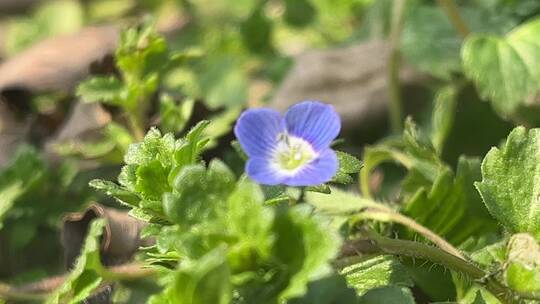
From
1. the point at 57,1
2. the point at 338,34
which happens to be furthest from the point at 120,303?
the point at 57,1

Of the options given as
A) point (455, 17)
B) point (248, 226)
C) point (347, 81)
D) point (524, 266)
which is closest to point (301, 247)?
point (248, 226)

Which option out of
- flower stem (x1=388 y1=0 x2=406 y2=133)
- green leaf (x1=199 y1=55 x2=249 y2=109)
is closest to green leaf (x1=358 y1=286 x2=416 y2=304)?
flower stem (x1=388 y1=0 x2=406 y2=133)

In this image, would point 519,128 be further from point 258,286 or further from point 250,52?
point 250,52

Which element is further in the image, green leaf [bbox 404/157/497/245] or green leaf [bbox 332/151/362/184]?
green leaf [bbox 404/157/497/245]

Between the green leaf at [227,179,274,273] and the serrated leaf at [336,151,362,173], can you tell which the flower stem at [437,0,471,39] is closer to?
the serrated leaf at [336,151,362,173]

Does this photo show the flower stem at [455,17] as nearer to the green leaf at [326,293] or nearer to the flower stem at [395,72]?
the flower stem at [395,72]

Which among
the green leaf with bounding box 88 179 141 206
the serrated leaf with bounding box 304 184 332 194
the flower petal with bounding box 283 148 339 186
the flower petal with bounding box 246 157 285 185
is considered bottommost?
the serrated leaf with bounding box 304 184 332 194

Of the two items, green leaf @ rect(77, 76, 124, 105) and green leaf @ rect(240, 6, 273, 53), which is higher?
green leaf @ rect(240, 6, 273, 53)

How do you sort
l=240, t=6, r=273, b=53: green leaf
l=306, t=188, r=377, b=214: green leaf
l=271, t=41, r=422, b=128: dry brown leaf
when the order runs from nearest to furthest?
l=306, t=188, r=377, b=214: green leaf, l=271, t=41, r=422, b=128: dry brown leaf, l=240, t=6, r=273, b=53: green leaf
